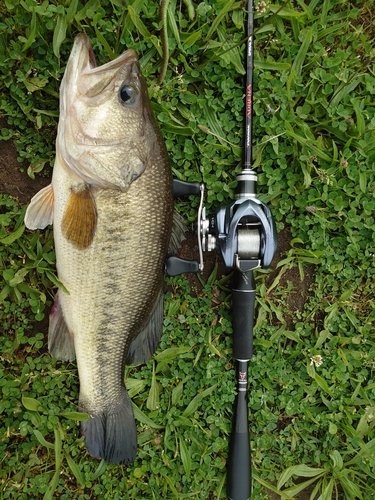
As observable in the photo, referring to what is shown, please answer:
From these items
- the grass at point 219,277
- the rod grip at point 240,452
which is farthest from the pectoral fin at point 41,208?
the rod grip at point 240,452

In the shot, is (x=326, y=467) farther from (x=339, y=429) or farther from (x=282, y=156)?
(x=282, y=156)

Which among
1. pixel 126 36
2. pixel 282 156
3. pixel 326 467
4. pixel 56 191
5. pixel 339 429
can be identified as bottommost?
pixel 326 467

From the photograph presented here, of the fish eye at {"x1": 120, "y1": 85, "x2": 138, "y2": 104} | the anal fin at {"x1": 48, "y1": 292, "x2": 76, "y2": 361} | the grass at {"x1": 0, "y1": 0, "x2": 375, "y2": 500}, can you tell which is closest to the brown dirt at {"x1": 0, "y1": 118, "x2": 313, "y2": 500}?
the grass at {"x1": 0, "y1": 0, "x2": 375, "y2": 500}

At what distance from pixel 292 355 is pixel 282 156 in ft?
4.07

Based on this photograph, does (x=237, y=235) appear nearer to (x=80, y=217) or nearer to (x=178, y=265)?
(x=178, y=265)

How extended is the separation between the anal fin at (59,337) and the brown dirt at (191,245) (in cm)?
25

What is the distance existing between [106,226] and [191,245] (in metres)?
0.76

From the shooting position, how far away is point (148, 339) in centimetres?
229

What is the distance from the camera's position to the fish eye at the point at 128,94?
187 centimetres

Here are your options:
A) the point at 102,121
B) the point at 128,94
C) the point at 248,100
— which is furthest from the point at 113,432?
the point at 248,100

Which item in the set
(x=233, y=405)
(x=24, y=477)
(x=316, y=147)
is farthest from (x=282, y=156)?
(x=24, y=477)

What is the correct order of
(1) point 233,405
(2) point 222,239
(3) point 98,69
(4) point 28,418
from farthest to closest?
(1) point 233,405 → (4) point 28,418 → (2) point 222,239 → (3) point 98,69

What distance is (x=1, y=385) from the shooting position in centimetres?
231

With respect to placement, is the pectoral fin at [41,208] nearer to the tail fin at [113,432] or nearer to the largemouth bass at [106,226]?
the largemouth bass at [106,226]
